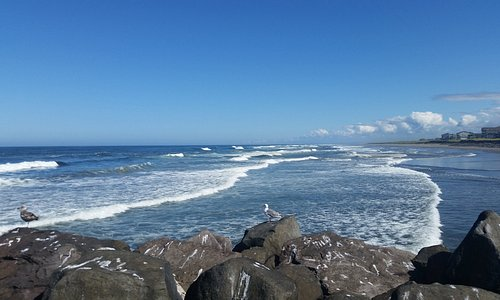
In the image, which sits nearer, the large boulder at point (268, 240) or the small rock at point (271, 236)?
the large boulder at point (268, 240)

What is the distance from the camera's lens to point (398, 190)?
76.2 feet

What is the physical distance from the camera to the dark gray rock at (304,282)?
6598mm

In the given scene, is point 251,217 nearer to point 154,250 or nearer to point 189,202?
point 189,202

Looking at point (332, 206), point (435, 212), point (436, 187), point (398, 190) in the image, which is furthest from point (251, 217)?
point (436, 187)

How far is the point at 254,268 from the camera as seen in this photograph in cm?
566

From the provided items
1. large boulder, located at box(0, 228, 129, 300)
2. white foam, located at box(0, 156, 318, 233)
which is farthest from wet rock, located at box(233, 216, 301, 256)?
white foam, located at box(0, 156, 318, 233)

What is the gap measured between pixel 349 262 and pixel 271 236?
194 centimetres

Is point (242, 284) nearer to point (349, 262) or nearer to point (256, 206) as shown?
point (349, 262)

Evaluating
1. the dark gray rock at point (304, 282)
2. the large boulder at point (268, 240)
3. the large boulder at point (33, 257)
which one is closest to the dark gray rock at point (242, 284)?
the dark gray rock at point (304, 282)

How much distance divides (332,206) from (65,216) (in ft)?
37.7

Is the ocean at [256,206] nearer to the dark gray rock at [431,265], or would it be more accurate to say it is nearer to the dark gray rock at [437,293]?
the dark gray rock at [431,265]

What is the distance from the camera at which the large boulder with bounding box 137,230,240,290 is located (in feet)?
25.7

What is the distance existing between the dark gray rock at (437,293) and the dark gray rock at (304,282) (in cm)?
151

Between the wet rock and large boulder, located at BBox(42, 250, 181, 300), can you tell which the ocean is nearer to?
the wet rock
